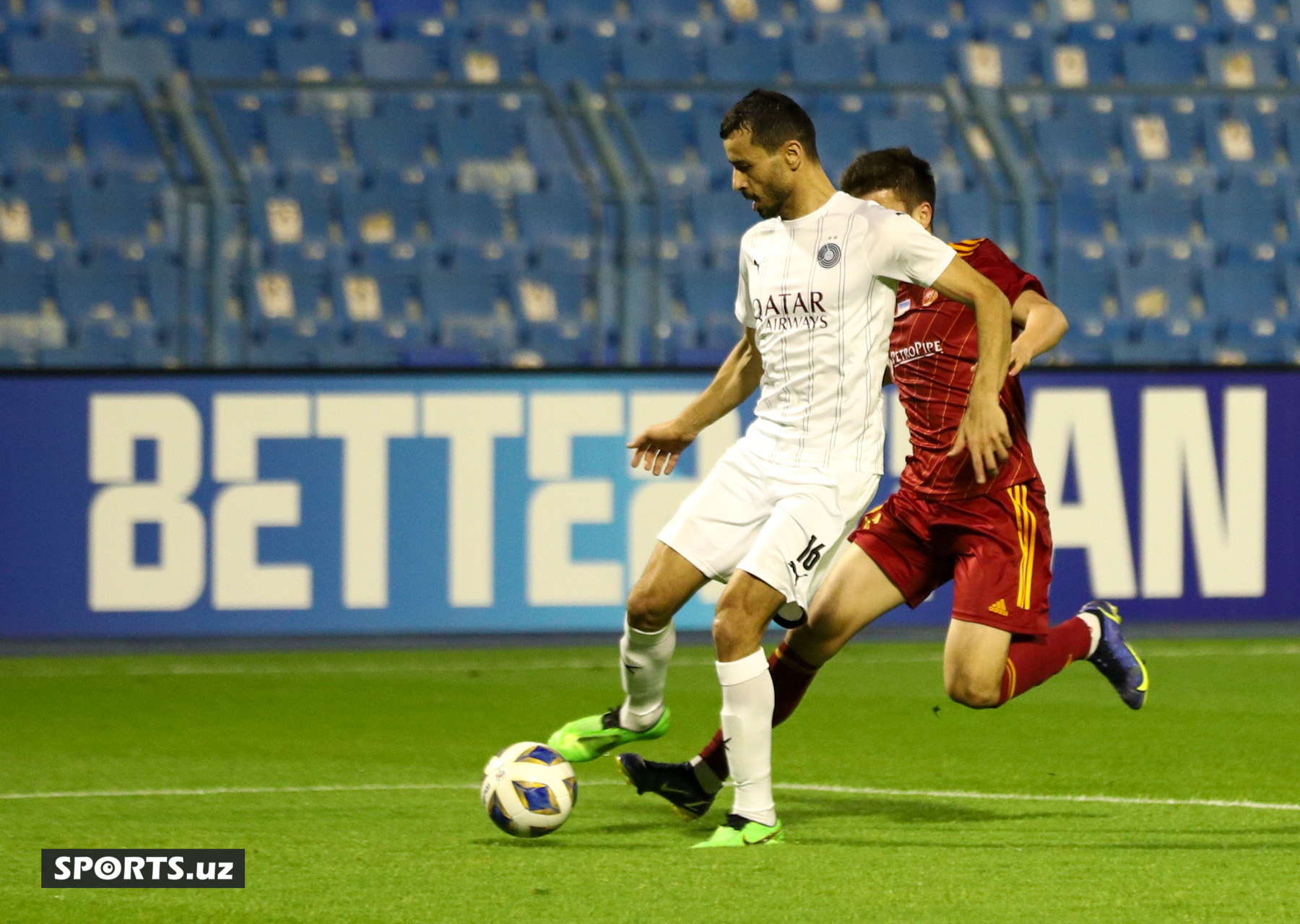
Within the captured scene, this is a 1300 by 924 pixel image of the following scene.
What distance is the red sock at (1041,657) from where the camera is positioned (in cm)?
524

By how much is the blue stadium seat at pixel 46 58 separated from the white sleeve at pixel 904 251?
30.0 feet

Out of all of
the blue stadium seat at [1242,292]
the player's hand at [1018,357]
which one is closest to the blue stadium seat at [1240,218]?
the blue stadium seat at [1242,292]

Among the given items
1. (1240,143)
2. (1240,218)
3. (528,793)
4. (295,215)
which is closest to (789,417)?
(528,793)

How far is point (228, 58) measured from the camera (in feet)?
43.5

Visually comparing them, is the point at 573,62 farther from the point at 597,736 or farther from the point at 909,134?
the point at 597,736

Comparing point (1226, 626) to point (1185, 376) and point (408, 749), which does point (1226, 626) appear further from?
point (408, 749)

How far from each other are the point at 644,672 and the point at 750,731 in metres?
0.51

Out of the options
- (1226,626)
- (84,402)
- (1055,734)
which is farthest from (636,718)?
(1226,626)

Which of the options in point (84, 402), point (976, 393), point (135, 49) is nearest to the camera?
point (976, 393)

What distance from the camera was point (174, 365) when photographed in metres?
9.44

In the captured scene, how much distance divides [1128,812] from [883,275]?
1.54 meters

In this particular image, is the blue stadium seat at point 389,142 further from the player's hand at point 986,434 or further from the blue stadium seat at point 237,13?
the player's hand at point 986,434

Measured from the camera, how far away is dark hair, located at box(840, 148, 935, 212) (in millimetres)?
5348

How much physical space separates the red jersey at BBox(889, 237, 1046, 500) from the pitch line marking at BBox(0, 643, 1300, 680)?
155 inches
